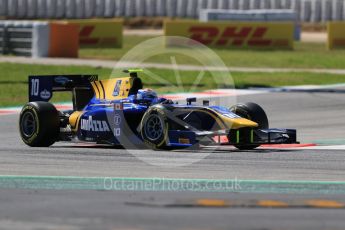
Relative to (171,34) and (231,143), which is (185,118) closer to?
(231,143)

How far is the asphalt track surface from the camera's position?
8797mm

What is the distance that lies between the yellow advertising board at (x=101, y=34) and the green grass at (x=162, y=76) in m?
10.2

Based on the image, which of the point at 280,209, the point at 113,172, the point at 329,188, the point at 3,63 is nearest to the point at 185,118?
the point at 113,172

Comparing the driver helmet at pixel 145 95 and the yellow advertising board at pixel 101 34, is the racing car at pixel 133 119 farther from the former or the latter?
the yellow advertising board at pixel 101 34

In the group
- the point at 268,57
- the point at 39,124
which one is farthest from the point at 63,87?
the point at 268,57

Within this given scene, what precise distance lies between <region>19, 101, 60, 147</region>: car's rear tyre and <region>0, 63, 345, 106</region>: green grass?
8.44 meters

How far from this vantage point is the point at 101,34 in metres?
42.8

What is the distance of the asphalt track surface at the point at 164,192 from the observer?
346 inches

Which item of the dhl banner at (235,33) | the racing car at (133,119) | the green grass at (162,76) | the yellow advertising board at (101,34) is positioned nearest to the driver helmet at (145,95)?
the racing car at (133,119)

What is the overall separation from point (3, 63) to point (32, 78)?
680 inches

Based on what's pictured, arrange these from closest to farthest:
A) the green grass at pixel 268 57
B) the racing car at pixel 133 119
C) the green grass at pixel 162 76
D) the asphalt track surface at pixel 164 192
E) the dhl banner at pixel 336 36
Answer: the asphalt track surface at pixel 164 192
the racing car at pixel 133 119
the green grass at pixel 162 76
the green grass at pixel 268 57
the dhl banner at pixel 336 36

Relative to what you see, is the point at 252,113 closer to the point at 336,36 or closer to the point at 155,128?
the point at 155,128

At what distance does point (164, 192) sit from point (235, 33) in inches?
1285

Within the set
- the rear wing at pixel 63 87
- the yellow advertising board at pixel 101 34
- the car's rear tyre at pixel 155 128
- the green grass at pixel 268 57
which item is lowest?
the green grass at pixel 268 57
